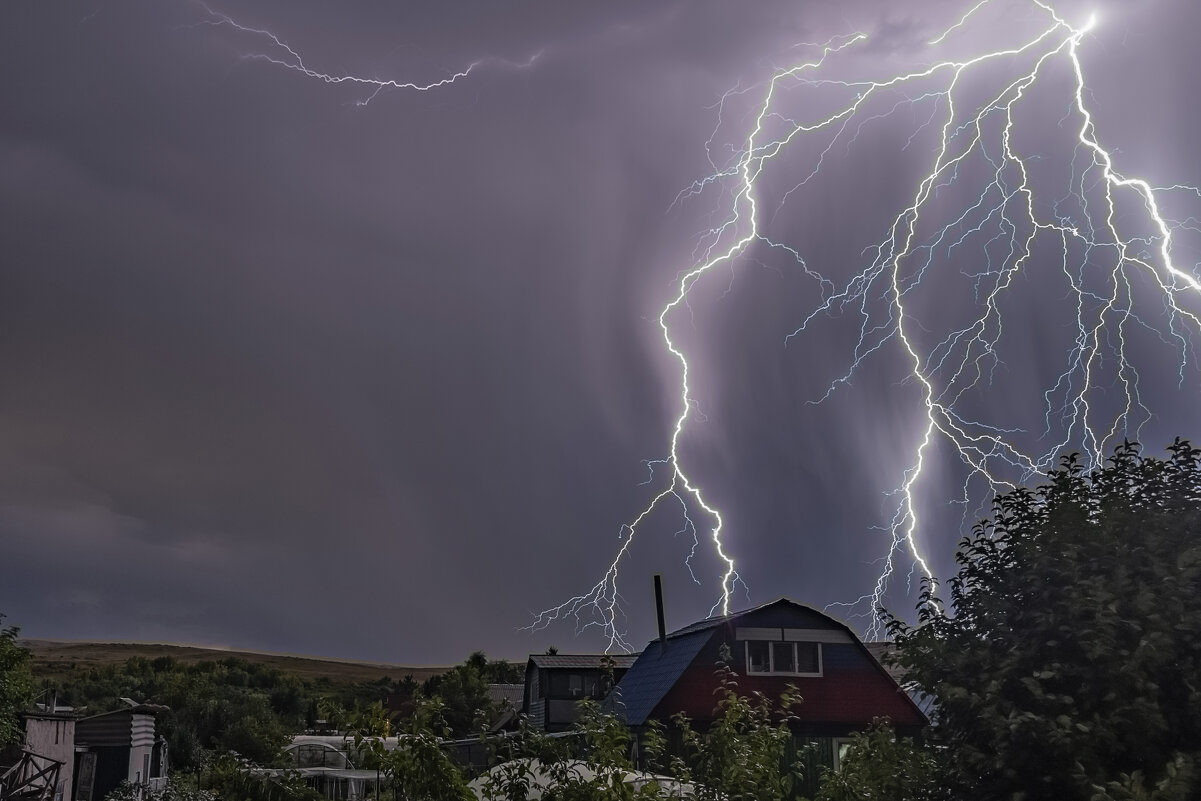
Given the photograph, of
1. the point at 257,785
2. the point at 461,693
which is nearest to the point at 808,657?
the point at 257,785

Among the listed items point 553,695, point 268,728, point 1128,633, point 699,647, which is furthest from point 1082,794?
point 268,728

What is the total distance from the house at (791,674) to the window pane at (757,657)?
3cm

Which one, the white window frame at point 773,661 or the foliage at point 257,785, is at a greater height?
the white window frame at point 773,661

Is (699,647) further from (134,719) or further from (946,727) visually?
(946,727)

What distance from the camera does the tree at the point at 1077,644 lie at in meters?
7.60

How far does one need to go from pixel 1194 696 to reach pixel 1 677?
59.2 ft

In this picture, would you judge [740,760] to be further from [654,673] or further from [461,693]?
[461,693]

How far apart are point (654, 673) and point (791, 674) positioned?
4.28 meters

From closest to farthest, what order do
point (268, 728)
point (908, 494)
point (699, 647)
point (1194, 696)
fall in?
1. point (1194, 696)
2. point (908, 494)
3. point (699, 647)
4. point (268, 728)

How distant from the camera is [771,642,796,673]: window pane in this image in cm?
3009

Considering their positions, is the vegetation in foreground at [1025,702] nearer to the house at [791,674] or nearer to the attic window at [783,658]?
the house at [791,674]

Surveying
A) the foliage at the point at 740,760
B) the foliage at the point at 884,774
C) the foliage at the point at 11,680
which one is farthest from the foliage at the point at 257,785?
the foliage at the point at 11,680

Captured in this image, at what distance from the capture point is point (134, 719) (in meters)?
32.0

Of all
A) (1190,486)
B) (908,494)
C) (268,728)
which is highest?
(908,494)
